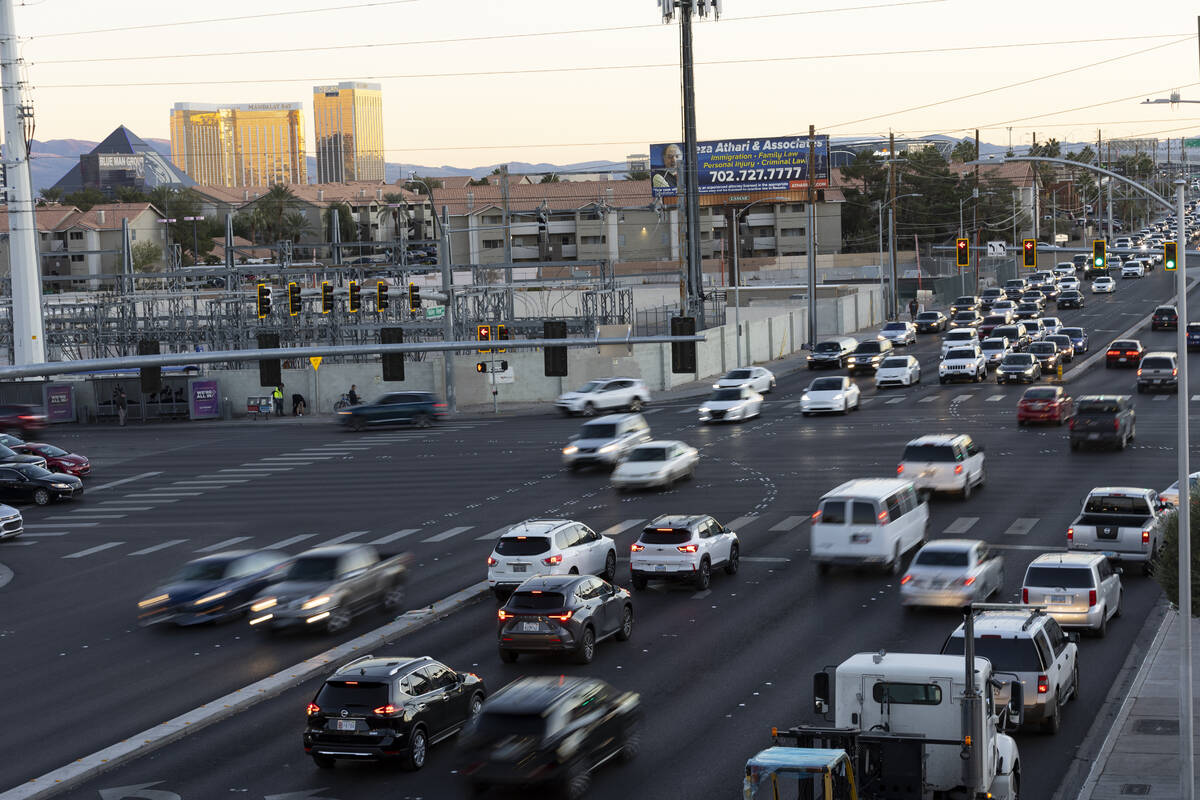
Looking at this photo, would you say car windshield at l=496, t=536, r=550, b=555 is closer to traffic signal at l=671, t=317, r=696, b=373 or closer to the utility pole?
traffic signal at l=671, t=317, r=696, b=373

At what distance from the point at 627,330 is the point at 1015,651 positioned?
201ft

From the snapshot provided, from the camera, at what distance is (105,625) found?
29516 millimetres

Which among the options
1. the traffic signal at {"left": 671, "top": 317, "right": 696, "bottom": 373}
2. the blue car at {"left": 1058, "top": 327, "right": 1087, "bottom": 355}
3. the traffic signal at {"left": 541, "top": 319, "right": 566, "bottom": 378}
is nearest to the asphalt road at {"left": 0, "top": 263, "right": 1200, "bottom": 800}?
the traffic signal at {"left": 541, "top": 319, "right": 566, "bottom": 378}

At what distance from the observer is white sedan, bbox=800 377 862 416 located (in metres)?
57.9

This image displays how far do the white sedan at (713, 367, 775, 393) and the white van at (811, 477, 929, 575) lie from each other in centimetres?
2846

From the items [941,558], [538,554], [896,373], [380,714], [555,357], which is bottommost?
[380,714]

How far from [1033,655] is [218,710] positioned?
487 inches

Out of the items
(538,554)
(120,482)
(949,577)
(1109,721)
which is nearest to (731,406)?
(120,482)

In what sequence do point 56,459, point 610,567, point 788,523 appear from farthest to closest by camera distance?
point 56,459 → point 788,523 → point 610,567

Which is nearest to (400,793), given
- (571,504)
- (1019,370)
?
(571,504)

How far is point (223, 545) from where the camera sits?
3850cm

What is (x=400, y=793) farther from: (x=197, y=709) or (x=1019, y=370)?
(x=1019, y=370)

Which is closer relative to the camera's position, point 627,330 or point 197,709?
point 197,709

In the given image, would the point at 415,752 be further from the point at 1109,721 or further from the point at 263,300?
the point at 263,300
